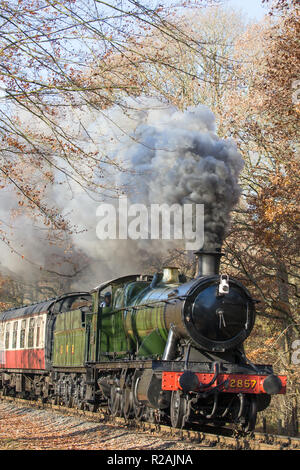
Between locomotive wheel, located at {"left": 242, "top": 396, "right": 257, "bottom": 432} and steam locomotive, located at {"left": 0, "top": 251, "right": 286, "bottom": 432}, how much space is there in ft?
0.06

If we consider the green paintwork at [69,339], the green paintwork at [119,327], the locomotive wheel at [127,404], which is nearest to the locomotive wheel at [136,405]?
the locomotive wheel at [127,404]

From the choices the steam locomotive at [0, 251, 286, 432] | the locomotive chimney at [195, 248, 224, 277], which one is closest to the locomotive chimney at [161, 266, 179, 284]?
the steam locomotive at [0, 251, 286, 432]

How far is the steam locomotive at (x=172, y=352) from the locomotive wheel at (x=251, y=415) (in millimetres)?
18

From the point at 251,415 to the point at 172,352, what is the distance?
6.18ft

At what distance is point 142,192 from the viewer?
680 inches

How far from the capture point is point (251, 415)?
1123 centimetres

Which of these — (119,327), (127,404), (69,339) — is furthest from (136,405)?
(69,339)

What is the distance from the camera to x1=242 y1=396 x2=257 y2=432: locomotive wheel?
11219 millimetres

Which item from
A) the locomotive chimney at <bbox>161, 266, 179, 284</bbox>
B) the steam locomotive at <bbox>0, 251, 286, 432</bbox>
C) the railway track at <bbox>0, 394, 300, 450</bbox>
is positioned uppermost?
the locomotive chimney at <bbox>161, 266, 179, 284</bbox>

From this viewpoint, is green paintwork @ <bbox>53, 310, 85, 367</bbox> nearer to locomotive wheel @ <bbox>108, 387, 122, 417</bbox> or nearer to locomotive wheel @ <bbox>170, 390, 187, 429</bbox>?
locomotive wheel @ <bbox>108, 387, 122, 417</bbox>

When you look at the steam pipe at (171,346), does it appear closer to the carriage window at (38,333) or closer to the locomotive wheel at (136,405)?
the locomotive wheel at (136,405)

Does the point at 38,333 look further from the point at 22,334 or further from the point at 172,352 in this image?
the point at 172,352

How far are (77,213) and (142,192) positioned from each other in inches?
A: 291
